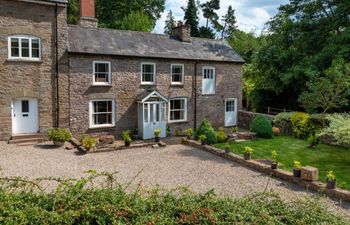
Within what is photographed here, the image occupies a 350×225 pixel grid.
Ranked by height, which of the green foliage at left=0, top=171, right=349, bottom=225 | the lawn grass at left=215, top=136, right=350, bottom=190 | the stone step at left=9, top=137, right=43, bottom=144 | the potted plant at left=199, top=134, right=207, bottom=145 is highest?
the green foliage at left=0, top=171, right=349, bottom=225

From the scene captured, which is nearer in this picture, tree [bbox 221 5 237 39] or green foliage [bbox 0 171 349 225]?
green foliage [bbox 0 171 349 225]

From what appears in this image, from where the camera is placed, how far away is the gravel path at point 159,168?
34.3 feet

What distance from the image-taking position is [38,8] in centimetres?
1700

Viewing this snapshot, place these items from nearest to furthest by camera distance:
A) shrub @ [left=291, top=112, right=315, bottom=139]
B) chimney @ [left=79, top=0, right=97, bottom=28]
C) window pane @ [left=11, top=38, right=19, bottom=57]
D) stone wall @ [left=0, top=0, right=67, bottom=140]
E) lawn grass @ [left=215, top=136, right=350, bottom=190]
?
lawn grass @ [left=215, top=136, right=350, bottom=190], stone wall @ [left=0, top=0, right=67, bottom=140], window pane @ [left=11, top=38, right=19, bottom=57], shrub @ [left=291, top=112, right=315, bottom=139], chimney @ [left=79, top=0, right=97, bottom=28]

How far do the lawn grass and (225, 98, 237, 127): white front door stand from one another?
659 centimetres

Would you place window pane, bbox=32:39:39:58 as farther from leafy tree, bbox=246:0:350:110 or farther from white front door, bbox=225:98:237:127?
leafy tree, bbox=246:0:350:110

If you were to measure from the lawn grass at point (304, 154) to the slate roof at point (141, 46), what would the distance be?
8.25 m

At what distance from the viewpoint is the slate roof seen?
18.9 metres

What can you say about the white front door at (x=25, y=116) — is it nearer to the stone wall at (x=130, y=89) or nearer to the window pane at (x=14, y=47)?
the stone wall at (x=130, y=89)

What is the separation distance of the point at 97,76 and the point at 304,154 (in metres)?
12.9

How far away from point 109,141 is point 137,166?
16.4 feet

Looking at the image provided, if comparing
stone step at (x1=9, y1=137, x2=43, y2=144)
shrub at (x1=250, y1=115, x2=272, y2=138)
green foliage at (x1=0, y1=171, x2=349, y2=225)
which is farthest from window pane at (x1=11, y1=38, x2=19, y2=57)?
shrub at (x1=250, y1=115, x2=272, y2=138)

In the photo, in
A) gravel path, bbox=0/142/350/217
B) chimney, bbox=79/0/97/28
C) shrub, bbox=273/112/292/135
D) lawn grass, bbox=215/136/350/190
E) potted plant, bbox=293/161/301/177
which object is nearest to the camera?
gravel path, bbox=0/142/350/217

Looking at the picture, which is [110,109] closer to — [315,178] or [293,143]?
[293,143]
